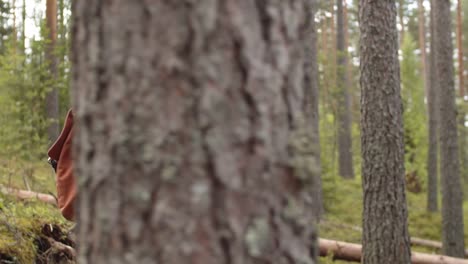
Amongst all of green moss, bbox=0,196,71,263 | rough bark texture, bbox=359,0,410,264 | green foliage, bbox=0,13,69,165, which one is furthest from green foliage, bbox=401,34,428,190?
green moss, bbox=0,196,71,263

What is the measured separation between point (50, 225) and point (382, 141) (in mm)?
3483

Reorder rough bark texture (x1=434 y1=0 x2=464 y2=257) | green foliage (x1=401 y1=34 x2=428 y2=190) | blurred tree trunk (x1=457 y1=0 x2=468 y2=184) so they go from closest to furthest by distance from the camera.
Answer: rough bark texture (x1=434 y1=0 x2=464 y2=257)
green foliage (x1=401 y1=34 x2=428 y2=190)
blurred tree trunk (x1=457 y1=0 x2=468 y2=184)

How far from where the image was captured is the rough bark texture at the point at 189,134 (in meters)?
1.32

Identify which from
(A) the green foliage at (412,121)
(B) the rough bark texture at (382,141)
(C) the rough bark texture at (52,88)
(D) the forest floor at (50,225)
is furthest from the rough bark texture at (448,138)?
(C) the rough bark texture at (52,88)

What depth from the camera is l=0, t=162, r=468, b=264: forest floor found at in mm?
4500

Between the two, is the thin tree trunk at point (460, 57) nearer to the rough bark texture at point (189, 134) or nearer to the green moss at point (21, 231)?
the green moss at point (21, 231)

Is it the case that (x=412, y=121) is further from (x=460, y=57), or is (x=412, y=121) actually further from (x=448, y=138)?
(x=448, y=138)

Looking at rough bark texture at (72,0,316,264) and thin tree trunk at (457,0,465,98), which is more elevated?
thin tree trunk at (457,0,465,98)

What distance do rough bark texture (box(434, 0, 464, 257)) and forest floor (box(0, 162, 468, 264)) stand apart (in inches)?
59.5

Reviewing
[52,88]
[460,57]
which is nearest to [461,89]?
[460,57]

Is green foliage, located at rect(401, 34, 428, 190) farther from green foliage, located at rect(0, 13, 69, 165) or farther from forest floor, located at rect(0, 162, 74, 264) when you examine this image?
forest floor, located at rect(0, 162, 74, 264)

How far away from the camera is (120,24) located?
137 cm

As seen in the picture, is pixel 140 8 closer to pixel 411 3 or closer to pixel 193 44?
pixel 193 44

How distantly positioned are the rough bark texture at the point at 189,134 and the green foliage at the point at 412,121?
18.1 meters
